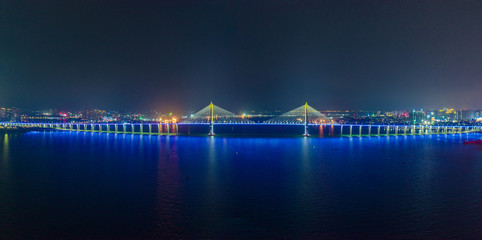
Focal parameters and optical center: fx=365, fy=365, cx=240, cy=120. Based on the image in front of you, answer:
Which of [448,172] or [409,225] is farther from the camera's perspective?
[448,172]

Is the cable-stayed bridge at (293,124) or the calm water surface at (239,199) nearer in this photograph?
the calm water surface at (239,199)

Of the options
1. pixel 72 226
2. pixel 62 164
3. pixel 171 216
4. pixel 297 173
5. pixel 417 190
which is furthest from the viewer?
pixel 62 164

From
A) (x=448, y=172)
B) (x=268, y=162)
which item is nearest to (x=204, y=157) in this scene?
(x=268, y=162)

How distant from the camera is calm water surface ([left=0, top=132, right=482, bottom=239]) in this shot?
8.38m

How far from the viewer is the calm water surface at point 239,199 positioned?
838cm

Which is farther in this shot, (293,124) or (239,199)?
(293,124)

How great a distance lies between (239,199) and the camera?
36.4 feet

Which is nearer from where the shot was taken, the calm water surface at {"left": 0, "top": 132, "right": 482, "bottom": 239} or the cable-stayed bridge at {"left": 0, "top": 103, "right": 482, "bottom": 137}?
the calm water surface at {"left": 0, "top": 132, "right": 482, "bottom": 239}

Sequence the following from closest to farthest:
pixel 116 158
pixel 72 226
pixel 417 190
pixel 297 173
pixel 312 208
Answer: pixel 72 226, pixel 312 208, pixel 417 190, pixel 297 173, pixel 116 158

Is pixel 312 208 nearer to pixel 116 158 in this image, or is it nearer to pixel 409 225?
pixel 409 225

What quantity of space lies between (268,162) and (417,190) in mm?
8256

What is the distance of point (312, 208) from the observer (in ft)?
33.3

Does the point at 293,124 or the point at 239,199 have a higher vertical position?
the point at 293,124

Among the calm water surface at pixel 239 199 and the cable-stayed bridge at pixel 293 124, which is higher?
the cable-stayed bridge at pixel 293 124
